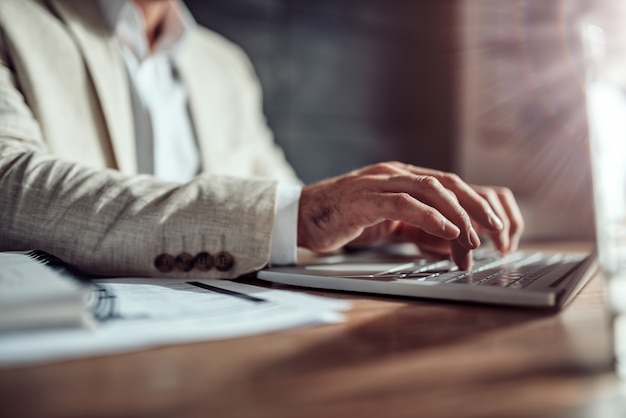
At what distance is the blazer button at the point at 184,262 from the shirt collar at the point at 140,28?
668 mm

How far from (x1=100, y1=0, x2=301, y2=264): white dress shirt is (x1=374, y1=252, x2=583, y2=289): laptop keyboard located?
68cm

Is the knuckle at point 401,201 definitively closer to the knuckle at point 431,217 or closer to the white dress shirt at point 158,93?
the knuckle at point 431,217

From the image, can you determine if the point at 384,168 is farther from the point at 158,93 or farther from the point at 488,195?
the point at 158,93

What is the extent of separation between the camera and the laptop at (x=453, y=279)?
0.45 meters

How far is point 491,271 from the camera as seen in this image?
0.60 meters

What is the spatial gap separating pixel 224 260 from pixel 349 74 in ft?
5.38

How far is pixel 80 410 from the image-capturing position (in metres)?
0.23

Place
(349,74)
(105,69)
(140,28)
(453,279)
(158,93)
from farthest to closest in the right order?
1. (349,74)
2. (158,93)
3. (140,28)
4. (105,69)
5. (453,279)

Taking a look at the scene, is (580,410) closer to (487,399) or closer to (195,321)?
(487,399)

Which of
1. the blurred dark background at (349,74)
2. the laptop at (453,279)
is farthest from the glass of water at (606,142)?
the blurred dark background at (349,74)

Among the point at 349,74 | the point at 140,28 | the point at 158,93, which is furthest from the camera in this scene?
the point at 349,74

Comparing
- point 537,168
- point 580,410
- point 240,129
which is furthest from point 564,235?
point 580,410

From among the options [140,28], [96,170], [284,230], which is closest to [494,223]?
[284,230]

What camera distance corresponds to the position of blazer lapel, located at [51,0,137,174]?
3.05 ft
